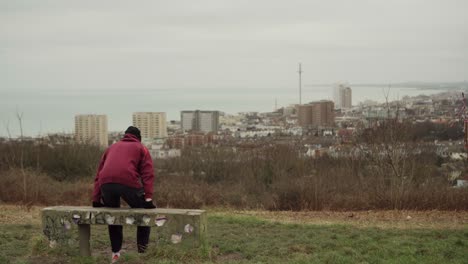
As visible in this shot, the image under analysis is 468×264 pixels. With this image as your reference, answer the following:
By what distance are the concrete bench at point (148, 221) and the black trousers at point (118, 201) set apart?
13 cm

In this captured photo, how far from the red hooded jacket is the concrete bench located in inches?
11.9

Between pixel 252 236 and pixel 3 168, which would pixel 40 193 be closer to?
pixel 3 168

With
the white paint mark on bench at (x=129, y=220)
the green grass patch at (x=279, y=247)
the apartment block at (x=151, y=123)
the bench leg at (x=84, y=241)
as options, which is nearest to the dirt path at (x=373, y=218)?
the green grass patch at (x=279, y=247)

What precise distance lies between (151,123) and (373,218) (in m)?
35.3

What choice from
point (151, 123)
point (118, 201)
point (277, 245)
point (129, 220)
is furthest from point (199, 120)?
point (129, 220)

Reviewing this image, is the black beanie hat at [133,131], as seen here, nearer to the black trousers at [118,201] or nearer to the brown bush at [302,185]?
the black trousers at [118,201]

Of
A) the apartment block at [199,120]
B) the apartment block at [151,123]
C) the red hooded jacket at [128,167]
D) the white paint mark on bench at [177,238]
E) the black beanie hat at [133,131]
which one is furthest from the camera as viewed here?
the apartment block at [199,120]

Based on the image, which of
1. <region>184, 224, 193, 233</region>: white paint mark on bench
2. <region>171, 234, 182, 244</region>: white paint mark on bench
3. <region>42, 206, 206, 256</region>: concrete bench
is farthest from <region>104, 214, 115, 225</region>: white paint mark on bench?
<region>184, 224, 193, 233</region>: white paint mark on bench

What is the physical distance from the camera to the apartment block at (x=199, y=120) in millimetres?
48938

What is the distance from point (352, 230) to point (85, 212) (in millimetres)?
4572

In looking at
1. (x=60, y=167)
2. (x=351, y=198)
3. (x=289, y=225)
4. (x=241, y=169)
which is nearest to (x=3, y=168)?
(x=60, y=167)

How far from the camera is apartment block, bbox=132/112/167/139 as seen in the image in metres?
44.4

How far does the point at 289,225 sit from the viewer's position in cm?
1001

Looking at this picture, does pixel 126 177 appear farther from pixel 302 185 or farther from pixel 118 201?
pixel 302 185
